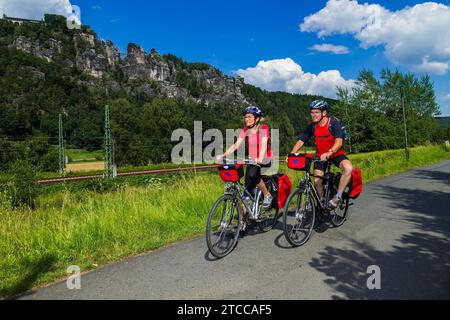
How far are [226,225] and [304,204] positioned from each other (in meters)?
1.32

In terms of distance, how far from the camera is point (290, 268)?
13.1 ft

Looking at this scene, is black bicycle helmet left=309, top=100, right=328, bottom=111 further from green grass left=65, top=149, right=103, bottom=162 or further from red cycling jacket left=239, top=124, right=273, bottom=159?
green grass left=65, top=149, right=103, bottom=162

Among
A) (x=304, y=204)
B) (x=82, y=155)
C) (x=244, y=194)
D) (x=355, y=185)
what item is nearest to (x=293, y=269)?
(x=304, y=204)

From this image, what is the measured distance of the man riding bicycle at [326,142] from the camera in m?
5.46

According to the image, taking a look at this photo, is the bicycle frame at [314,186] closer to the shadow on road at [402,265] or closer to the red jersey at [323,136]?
the red jersey at [323,136]

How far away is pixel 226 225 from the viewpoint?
15.5 ft

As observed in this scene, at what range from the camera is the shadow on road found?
3.32m

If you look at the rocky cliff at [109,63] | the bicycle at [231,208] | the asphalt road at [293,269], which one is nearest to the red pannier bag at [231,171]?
the bicycle at [231,208]

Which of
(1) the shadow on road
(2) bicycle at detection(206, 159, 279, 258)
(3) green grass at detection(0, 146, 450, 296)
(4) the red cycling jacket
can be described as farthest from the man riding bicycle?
(3) green grass at detection(0, 146, 450, 296)

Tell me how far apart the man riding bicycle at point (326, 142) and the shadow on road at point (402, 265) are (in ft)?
3.16

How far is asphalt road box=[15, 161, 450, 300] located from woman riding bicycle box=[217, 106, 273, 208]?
2.89 ft

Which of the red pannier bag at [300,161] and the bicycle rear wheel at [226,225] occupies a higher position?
the red pannier bag at [300,161]

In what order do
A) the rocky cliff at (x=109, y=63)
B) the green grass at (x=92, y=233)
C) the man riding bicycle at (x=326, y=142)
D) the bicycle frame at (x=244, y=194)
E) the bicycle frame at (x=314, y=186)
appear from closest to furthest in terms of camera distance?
1. the green grass at (x=92, y=233)
2. the bicycle frame at (x=244, y=194)
3. the bicycle frame at (x=314, y=186)
4. the man riding bicycle at (x=326, y=142)
5. the rocky cliff at (x=109, y=63)
